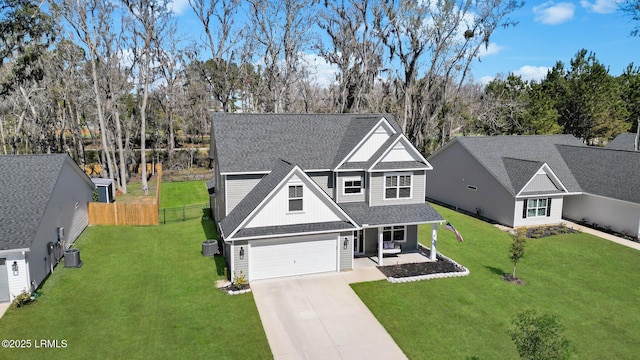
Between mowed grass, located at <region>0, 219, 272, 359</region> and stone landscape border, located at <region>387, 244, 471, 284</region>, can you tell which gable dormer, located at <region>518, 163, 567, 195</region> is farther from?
mowed grass, located at <region>0, 219, 272, 359</region>

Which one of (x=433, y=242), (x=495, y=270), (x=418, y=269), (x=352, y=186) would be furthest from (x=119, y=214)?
(x=495, y=270)

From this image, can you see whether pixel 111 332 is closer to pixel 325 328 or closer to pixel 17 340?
pixel 17 340

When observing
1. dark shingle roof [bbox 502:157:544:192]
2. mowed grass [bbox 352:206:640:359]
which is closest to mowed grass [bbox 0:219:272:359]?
mowed grass [bbox 352:206:640:359]

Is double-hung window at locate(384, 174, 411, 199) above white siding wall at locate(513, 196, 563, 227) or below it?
above

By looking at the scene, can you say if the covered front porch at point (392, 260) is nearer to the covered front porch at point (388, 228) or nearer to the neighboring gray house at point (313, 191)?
the covered front porch at point (388, 228)

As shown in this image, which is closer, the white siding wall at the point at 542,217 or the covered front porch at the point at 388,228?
the covered front porch at the point at 388,228

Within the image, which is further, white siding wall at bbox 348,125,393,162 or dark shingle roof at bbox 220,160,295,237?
white siding wall at bbox 348,125,393,162

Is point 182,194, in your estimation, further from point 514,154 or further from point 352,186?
point 514,154

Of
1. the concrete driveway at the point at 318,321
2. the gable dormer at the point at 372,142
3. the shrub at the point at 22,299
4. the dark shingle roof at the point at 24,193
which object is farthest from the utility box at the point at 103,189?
the gable dormer at the point at 372,142
